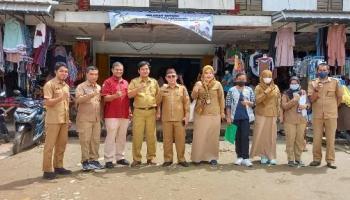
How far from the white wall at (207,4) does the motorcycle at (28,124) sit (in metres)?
4.59

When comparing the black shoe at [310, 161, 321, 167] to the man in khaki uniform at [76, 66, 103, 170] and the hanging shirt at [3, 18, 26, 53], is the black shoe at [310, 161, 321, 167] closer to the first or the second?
the man in khaki uniform at [76, 66, 103, 170]

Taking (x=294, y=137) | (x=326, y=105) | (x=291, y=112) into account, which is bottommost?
(x=294, y=137)

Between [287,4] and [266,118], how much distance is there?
5815 mm

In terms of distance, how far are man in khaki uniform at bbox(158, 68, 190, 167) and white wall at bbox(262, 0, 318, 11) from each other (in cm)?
594

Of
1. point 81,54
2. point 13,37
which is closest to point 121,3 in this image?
point 81,54

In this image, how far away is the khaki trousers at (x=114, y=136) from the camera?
23.5 feet

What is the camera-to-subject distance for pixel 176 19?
1046 cm

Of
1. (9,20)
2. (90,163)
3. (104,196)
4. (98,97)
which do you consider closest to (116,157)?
(90,163)

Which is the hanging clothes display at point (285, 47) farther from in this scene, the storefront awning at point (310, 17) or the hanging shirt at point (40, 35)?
the hanging shirt at point (40, 35)

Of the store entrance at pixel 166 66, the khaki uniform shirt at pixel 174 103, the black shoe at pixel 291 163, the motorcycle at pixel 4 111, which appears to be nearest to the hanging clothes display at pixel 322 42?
the black shoe at pixel 291 163

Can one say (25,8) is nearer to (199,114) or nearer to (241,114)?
(199,114)

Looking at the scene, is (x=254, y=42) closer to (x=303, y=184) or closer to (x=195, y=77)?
(x=195, y=77)

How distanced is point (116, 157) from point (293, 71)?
6.50 metres

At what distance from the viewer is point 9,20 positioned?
1033 cm
